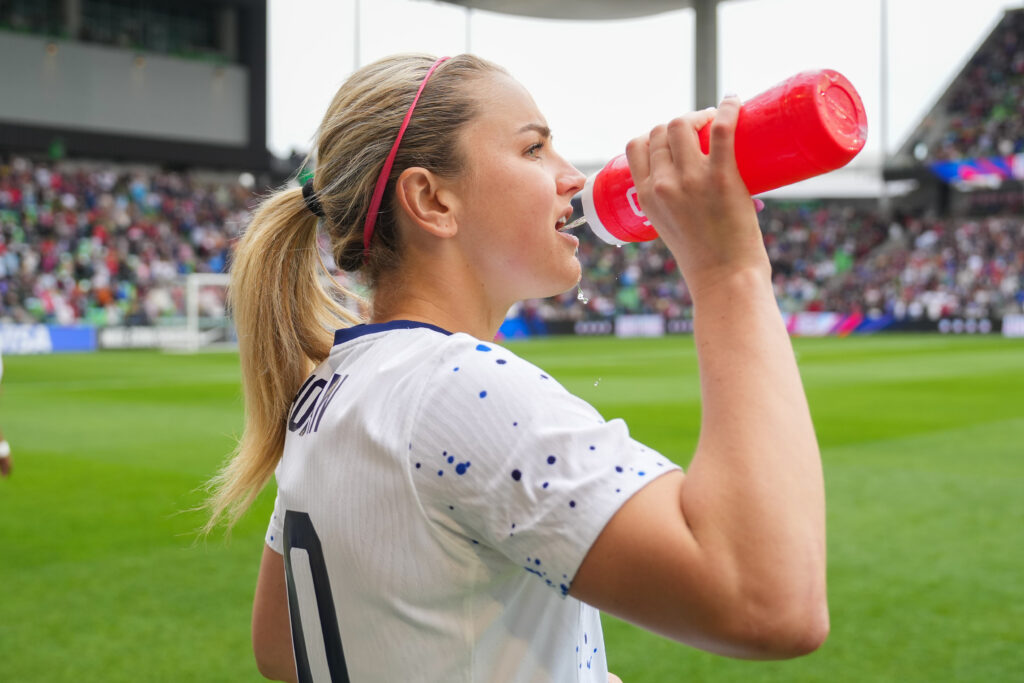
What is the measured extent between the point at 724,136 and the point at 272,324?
37.5 inches

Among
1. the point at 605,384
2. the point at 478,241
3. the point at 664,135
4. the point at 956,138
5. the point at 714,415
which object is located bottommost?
the point at 605,384

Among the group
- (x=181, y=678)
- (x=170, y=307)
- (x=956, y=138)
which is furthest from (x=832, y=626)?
(x=956, y=138)

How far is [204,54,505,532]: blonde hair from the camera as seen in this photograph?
1.52m

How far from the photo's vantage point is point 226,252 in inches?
1142

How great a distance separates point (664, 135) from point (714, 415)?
1.20ft

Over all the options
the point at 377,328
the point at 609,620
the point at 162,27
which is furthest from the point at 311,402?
the point at 162,27

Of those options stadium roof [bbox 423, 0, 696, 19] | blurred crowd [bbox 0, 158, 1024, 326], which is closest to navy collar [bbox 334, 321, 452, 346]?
blurred crowd [bbox 0, 158, 1024, 326]

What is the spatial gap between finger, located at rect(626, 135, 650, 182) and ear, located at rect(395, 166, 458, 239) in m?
0.32

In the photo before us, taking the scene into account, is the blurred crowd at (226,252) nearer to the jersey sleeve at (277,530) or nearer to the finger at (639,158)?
the jersey sleeve at (277,530)

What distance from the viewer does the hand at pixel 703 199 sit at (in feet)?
4.00

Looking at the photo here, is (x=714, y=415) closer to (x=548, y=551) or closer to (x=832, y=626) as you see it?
(x=548, y=551)

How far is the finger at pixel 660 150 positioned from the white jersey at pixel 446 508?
0.31m

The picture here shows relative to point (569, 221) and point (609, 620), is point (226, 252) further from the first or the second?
point (569, 221)

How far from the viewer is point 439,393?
1.22 meters
